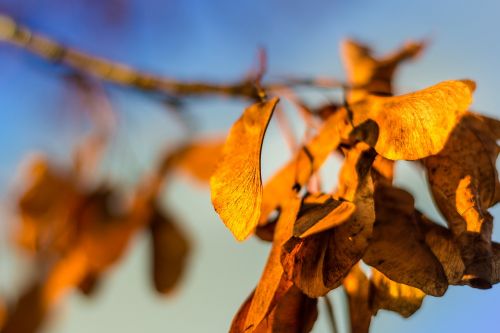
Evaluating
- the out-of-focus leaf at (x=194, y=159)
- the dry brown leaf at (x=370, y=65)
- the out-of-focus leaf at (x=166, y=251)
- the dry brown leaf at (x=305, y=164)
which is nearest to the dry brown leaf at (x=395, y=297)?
the dry brown leaf at (x=305, y=164)

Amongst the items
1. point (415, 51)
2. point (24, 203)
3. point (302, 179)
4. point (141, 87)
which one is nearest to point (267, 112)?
point (302, 179)

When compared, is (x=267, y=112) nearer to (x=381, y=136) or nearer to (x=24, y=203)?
(x=381, y=136)

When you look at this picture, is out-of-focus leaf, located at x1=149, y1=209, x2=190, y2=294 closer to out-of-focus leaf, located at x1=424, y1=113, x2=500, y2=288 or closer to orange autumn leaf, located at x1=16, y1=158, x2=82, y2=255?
orange autumn leaf, located at x1=16, y1=158, x2=82, y2=255

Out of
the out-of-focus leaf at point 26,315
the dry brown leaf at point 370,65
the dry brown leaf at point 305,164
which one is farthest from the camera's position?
the out-of-focus leaf at point 26,315

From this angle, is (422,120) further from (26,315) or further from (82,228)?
→ (26,315)

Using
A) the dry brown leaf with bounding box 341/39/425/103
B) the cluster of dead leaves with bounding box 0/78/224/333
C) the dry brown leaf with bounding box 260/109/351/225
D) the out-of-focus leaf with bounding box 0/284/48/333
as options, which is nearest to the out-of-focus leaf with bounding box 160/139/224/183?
the cluster of dead leaves with bounding box 0/78/224/333

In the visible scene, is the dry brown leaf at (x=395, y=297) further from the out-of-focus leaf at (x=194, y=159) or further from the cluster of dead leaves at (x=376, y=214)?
the out-of-focus leaf at (x=194, y=159)
